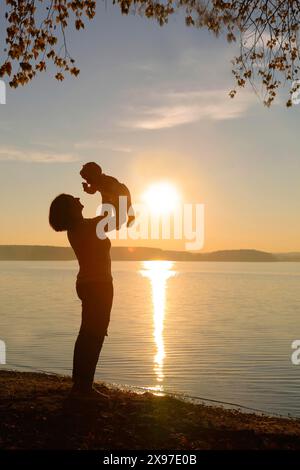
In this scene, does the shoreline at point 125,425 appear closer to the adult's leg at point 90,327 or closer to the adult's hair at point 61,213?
the adult's leg at point 90,327

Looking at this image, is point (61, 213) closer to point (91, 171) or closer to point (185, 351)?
point (91, 171)

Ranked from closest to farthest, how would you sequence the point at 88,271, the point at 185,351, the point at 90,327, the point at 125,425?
the point at 125,425 < the point at 88,271 < the point at 90,327 < the point at 185,351

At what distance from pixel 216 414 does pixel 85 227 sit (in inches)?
132

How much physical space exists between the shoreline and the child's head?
3083 millimetres

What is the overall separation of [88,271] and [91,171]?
1.39 m

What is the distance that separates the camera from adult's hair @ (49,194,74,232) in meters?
8.90

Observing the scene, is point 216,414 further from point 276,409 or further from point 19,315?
point 19,315

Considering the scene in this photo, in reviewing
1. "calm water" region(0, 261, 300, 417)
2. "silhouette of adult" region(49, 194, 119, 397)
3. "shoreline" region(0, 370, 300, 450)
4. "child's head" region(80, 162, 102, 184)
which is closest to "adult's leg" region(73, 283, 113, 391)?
"silhouette of adult" region(49, 194, 119, 397)

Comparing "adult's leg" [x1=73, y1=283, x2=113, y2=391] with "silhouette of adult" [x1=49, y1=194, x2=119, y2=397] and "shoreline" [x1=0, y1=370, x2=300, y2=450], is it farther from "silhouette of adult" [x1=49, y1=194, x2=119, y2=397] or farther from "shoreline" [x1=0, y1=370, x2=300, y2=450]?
"shoreline" [x1=0, y1=370, x2=300, y2=450]

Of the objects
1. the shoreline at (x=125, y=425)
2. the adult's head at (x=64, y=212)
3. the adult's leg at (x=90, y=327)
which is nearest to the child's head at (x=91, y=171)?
the adult's head at (x=64, y=212)

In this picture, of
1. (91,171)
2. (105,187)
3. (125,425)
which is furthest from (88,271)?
(125,425)

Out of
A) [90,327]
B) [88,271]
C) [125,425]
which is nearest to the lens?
[125,425]

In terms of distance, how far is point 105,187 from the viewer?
885cm
